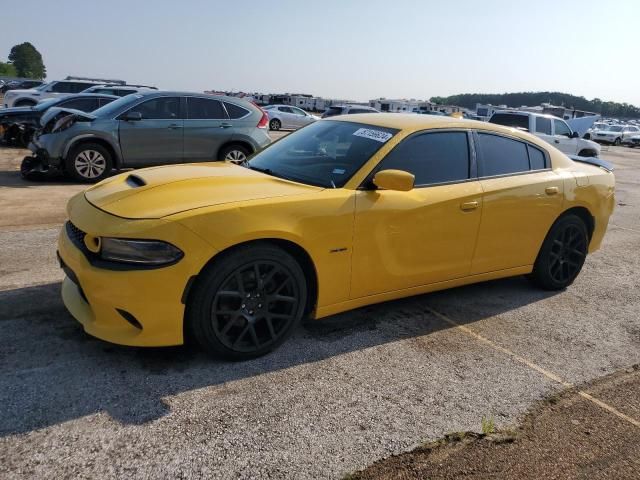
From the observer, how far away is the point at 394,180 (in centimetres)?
352

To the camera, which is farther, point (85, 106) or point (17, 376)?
point (85, 106)

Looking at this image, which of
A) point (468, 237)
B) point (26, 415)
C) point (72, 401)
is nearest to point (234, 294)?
point (72, 401)

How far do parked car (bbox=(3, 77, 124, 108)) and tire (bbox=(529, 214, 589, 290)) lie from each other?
17806 millimetres

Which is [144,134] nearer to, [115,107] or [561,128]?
[115,107]

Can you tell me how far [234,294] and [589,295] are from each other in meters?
3.71

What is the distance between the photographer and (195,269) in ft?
9.90

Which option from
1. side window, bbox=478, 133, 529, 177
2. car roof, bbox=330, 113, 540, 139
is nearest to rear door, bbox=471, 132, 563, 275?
side window, bbox=478, 133, 529, 177

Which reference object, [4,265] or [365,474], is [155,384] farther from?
[4,265]

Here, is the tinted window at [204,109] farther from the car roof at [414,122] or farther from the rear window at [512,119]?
the rear window at [512,119]

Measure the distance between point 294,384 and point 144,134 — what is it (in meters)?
7.43

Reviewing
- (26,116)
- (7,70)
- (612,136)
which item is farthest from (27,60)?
(26,116)

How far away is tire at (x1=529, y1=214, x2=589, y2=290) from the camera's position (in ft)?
16.1

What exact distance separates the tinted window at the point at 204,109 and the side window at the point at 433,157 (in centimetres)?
664

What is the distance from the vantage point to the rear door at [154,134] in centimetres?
936
